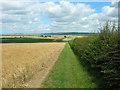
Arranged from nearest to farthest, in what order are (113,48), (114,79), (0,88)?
(114,79) < (113,48) < (0,88)

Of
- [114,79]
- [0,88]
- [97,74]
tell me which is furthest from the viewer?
[97,74]

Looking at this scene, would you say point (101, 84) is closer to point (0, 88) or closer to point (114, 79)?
point (114, 79)

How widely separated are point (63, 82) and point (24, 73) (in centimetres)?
346

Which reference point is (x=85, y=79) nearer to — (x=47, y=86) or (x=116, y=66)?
(x=47, y=86)

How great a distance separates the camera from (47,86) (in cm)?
955

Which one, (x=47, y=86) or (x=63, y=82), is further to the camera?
(x=63, y=82)

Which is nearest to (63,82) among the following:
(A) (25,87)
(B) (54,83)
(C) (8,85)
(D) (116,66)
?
(B) (54,83)

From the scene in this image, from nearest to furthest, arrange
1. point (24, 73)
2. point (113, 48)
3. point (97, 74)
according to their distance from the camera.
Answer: point (113, 48) → point (97, 74) → point (24, 73)

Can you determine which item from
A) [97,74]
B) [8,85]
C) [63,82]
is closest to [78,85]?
[63,82]

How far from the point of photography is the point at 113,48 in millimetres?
7820

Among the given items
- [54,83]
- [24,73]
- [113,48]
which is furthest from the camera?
[24,73]

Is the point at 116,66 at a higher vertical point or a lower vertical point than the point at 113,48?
lower

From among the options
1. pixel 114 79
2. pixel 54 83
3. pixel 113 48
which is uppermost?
pixel 113 48

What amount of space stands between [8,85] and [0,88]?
1.65 feet
